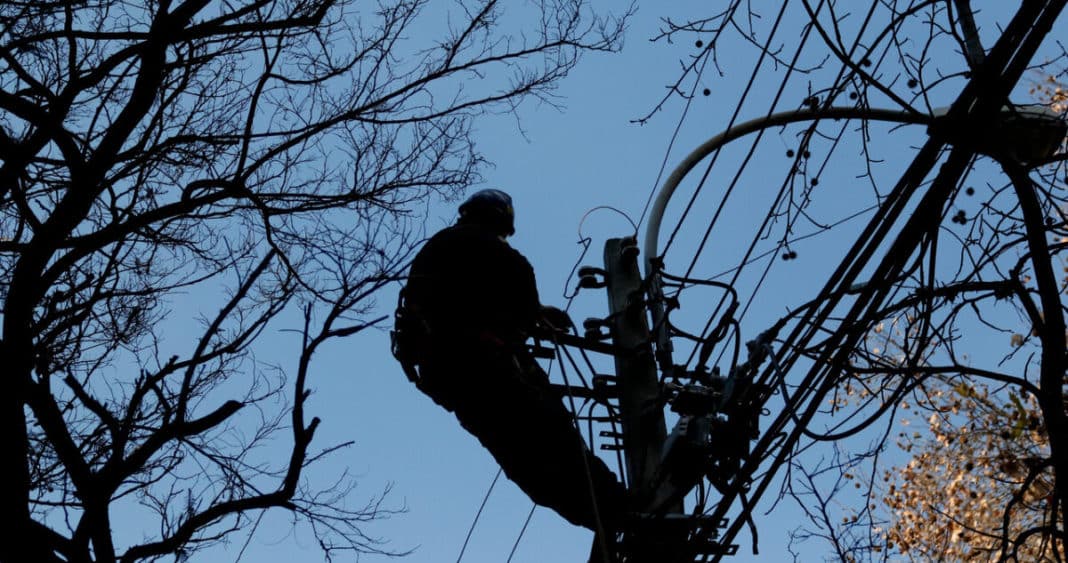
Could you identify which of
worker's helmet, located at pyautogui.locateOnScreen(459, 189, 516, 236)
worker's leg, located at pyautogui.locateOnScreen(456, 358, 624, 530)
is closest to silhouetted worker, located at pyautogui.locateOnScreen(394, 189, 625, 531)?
worker's leg, located at pyautogui.locateOnScreen(456, 358, 624, 530)

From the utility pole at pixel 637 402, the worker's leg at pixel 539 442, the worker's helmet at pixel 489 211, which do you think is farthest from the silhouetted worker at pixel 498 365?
the worker's helmet at pixel 489 211

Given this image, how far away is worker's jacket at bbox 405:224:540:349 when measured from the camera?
16.7 feet

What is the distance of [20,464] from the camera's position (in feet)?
14.4

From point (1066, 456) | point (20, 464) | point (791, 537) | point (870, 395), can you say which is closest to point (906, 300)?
point (870, 395)

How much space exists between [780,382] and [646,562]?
1.03m

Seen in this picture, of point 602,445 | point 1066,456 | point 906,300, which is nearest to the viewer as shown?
point 1066,456

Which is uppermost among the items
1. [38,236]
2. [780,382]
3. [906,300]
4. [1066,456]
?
[38,236]

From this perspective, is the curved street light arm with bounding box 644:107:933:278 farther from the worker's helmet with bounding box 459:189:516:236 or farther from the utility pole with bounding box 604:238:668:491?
the worker's helmet with bounding box 459:189:516:236

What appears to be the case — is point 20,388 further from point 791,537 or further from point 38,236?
point 791,537

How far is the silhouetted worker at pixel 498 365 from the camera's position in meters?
4.86

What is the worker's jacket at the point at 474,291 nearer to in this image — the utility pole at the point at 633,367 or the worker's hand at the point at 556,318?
the worker's hand at the point at 556,318

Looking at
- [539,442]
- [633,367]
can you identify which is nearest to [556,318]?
[633,367]

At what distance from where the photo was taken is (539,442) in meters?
4.88

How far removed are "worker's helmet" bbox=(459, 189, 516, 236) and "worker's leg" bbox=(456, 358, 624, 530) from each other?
55.8 inches
